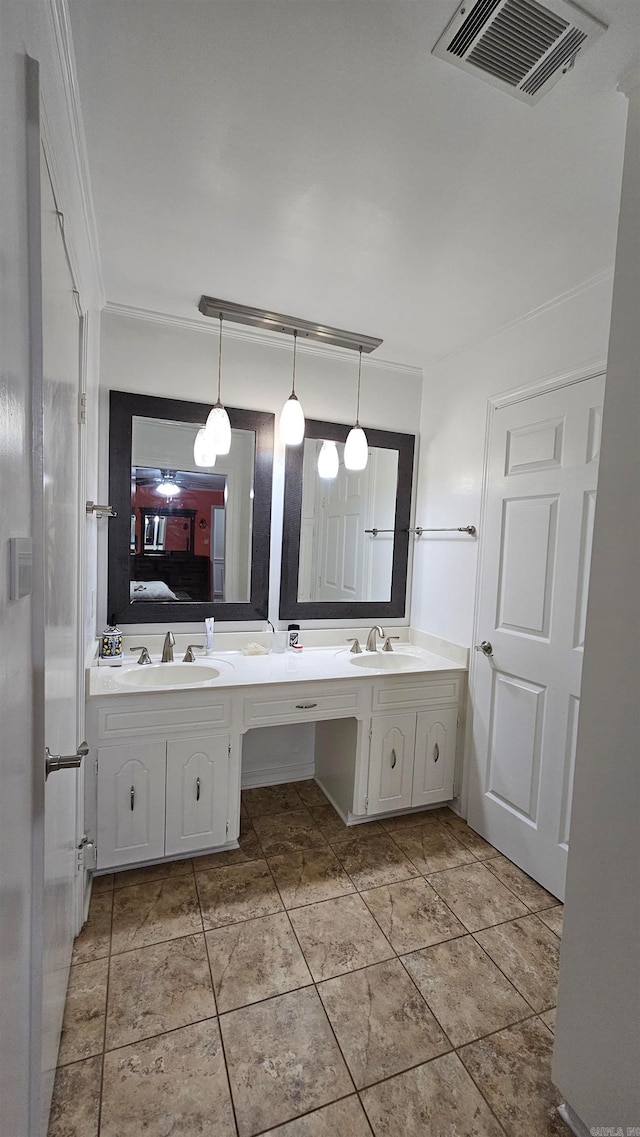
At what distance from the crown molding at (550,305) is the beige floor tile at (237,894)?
8.45ft

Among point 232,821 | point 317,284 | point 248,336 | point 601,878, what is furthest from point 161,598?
point 601,878

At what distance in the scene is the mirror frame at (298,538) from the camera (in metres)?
2.64

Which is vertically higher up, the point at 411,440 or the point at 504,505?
the point at 411,440

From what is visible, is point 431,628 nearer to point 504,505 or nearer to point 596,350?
point 504,505

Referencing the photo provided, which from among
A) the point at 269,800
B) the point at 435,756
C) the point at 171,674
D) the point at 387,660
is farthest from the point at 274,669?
the point at 435,756

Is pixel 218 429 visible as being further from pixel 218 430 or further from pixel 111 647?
pixel 111 647

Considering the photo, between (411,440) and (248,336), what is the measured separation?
1.08 m

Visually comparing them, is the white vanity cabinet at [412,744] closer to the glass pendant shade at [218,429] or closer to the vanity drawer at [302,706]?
the vanity drawer at [302,706]

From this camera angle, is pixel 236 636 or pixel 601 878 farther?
pixel 236 636

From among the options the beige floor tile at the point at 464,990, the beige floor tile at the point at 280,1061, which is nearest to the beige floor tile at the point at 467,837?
the beige floor tile at the point at 464,990

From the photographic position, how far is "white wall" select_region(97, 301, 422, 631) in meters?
2.28

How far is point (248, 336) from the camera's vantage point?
8.08 feet

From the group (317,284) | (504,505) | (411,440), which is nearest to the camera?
(317,284)

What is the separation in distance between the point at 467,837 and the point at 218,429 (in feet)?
7.38
